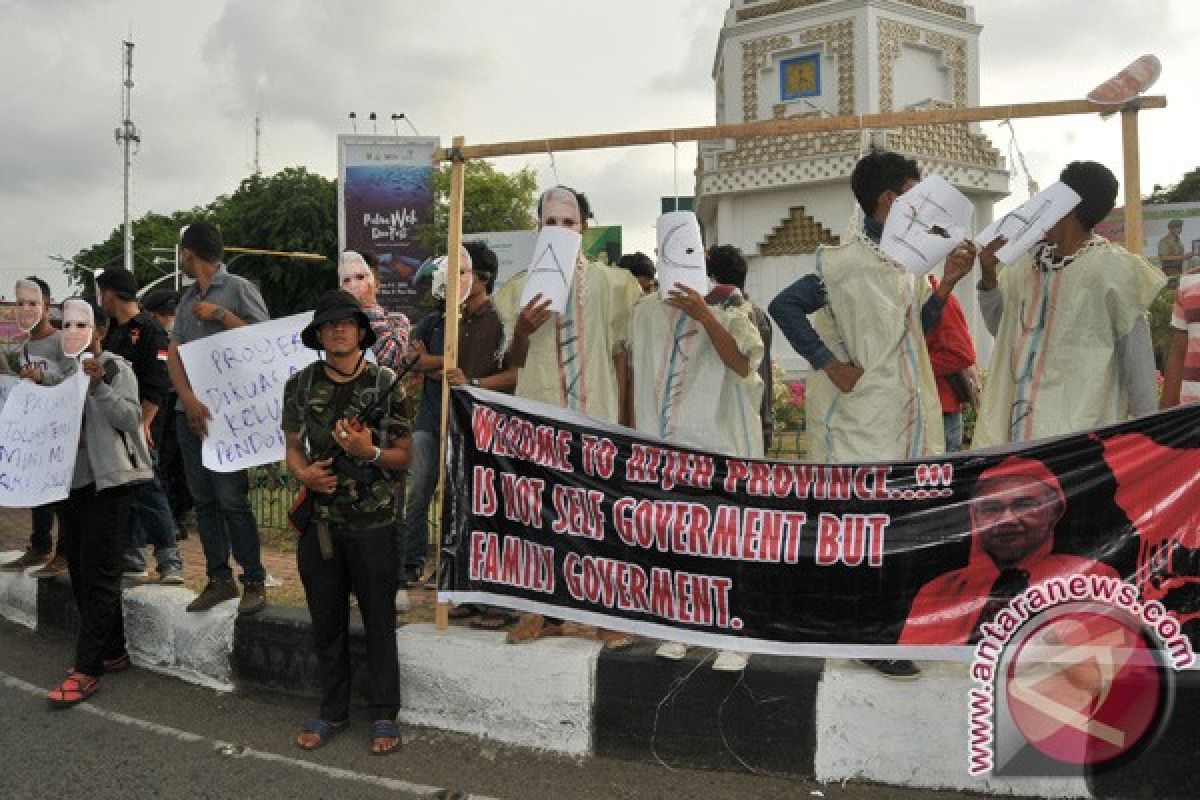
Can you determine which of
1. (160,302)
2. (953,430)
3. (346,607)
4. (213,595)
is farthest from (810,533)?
(160,302)

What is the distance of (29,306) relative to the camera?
17.5 ft

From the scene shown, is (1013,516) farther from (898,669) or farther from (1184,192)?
(1184,192)

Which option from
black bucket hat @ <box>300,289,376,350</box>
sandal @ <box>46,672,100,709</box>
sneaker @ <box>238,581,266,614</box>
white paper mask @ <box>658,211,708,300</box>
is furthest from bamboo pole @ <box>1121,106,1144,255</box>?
sandal @ <box>46,672,100,709</box>

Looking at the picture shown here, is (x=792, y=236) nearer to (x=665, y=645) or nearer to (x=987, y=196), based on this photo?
(x=987, y=196)

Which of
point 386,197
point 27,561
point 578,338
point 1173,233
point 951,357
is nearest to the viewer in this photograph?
point 578,338

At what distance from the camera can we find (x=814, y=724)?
352cm

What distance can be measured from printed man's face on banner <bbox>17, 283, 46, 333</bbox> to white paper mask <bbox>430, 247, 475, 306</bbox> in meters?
2.10

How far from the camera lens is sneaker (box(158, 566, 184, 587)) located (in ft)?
17.5

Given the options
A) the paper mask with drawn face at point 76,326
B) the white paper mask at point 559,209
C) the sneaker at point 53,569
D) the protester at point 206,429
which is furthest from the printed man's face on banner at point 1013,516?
the sneaker at point 53,569

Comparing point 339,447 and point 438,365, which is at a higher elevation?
point 438,365

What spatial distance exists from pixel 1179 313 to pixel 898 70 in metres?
23.6

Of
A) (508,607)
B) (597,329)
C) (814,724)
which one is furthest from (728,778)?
(597,329)

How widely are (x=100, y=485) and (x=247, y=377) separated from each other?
0.82 meters

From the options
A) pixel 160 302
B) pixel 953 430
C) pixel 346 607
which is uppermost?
pixel 160 302
